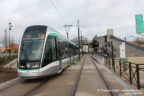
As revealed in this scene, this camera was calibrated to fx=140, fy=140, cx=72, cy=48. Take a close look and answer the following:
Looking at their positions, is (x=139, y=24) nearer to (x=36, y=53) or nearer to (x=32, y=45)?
(x=36, y=53)

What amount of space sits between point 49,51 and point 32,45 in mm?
1037

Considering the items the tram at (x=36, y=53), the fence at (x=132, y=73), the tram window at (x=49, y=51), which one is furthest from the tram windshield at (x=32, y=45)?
the fence at (x=132, y=73)

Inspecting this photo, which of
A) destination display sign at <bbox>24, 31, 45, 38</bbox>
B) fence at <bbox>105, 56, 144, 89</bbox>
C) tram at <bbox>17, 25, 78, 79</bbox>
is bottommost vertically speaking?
fence at <bbox>105, 56, 144, 89</bbox>

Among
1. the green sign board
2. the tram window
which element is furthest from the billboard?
the tram window

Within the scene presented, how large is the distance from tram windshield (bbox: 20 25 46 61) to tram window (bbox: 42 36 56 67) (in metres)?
0.38

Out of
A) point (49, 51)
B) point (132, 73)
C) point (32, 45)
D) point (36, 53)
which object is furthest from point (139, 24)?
point (32, 45)

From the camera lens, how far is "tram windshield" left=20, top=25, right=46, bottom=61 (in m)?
7.54

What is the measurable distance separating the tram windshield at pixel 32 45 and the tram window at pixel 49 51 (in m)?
0.38

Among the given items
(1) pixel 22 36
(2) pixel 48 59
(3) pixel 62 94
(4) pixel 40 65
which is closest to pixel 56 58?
(2) pixel 48 59

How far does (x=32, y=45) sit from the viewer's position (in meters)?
7.74

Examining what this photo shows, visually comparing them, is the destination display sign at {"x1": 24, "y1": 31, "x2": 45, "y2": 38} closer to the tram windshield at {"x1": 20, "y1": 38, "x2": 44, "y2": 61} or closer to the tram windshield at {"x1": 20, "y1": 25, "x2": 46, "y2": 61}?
the tram windshield at {"x1": 20, "y1": 25, "x2": 46, "y2": 61}

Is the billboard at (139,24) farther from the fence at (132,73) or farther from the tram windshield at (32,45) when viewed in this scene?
the tram windshield at (32,45)

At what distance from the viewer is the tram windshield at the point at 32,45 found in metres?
7.54

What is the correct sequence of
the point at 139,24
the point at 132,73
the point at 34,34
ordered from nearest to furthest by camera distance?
the point at 139,24 < the point at 132,73 < the point at 34,34
